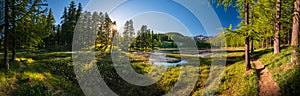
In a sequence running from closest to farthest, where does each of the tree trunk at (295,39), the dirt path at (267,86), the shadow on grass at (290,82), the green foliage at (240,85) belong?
the shadow on grass at (290,82), the dirt path at (267,86), the tree trunk at (295,39), the green foliage at (240,85)

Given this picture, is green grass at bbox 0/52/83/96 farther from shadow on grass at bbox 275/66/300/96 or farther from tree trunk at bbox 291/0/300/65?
tree trunk at bbox 291/0/300/65

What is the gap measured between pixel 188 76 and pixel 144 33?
29.5m

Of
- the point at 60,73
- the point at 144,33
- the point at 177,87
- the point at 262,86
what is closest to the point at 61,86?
the point at 60,73

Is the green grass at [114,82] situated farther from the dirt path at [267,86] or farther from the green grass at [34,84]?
the dirt path at [267,86]

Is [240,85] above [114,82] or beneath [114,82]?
above

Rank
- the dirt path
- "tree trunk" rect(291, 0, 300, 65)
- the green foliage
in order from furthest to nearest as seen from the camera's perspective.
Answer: the green foliage
"tree trunk" rect(291, 0, 300, 65)
the dirt path

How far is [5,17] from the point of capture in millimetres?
16047

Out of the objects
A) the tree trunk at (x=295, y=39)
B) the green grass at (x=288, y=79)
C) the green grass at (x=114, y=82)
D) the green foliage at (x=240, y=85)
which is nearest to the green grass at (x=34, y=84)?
the green grass at (x=114, y=82)

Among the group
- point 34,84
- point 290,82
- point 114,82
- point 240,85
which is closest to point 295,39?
point 290,82

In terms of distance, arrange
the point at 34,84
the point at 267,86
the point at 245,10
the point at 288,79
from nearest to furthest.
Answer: the point at 288,79 < the point at 267,86 < the point at 245,10 < the point at 34,84

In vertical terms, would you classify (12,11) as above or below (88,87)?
above

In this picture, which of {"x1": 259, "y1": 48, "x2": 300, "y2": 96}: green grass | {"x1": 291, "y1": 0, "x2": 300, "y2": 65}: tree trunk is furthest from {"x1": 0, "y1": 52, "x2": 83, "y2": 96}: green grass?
{"x1": 291, "y1": 0, "x2": 300, "y2": 65}: tree trunk

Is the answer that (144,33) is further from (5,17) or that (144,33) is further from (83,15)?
(5,17)

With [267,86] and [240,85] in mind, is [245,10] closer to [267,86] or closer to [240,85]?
[240,85]
